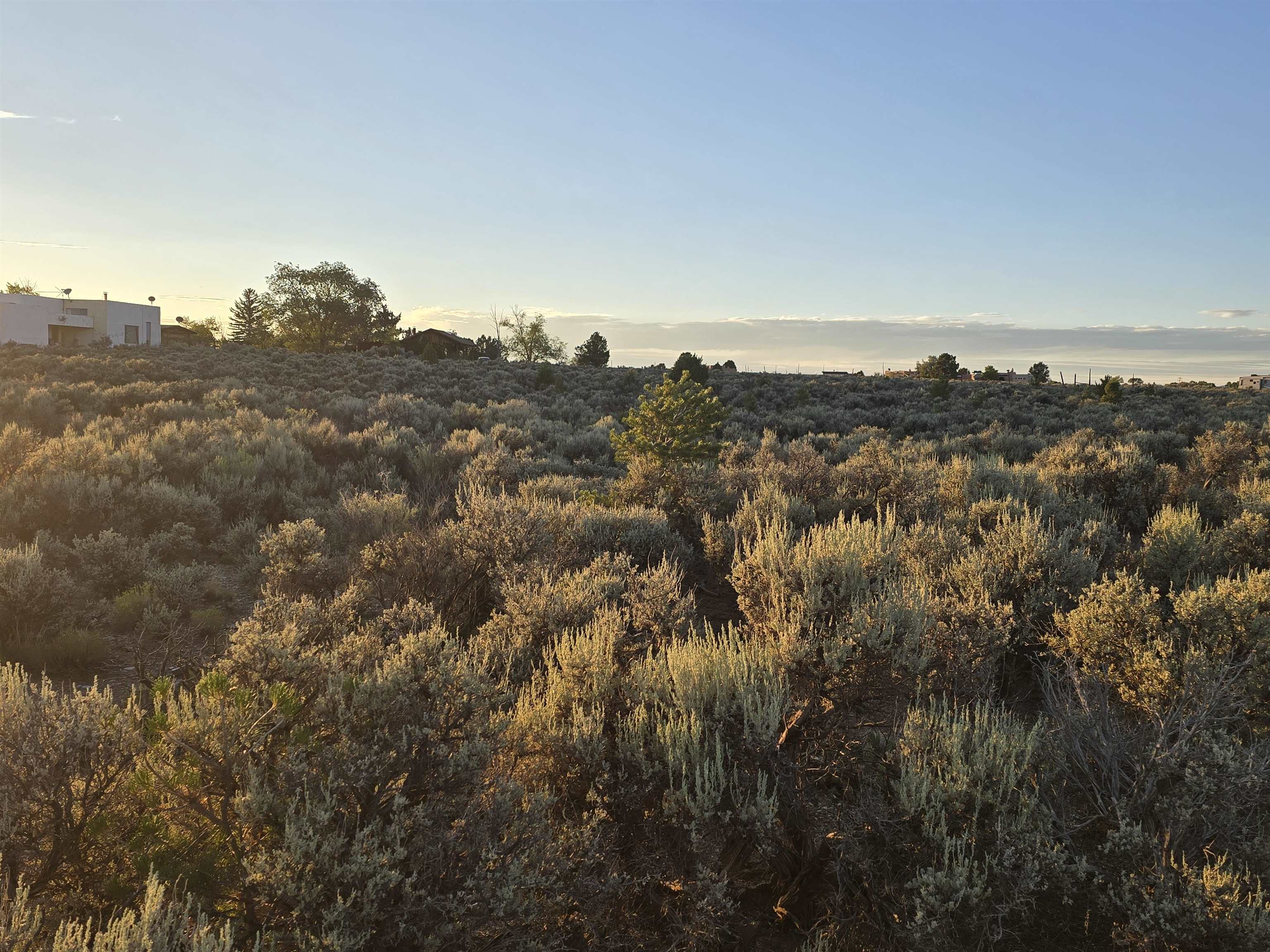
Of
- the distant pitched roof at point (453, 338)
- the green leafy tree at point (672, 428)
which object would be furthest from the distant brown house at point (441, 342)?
the green leafy tree at point (672, 428)

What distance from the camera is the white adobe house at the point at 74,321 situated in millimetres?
47562

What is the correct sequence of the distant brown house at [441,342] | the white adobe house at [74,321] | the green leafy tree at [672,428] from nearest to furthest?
the green leafy tree at [672,428], the white adobe house at [74,321], the distant brown house at [441,342]

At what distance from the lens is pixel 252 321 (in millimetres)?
73188

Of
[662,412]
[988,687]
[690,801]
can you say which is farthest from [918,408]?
[690,801]

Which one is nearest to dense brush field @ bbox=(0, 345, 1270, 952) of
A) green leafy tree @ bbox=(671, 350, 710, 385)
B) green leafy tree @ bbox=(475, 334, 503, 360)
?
green leafy tree @ bbox=(671, 350, 710, 385)

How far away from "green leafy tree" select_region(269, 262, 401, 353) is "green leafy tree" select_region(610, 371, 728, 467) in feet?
188

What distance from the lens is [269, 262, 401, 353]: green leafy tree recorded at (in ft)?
203

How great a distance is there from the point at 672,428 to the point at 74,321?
60561mm

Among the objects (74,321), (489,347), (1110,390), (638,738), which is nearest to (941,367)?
(1110,390)

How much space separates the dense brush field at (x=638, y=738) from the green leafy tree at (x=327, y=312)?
58.3m

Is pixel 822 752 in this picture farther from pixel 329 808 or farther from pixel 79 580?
pixel 79 580

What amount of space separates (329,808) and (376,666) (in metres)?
0.76

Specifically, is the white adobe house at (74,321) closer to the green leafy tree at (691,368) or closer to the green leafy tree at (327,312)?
the green leafy tree at (327,312)

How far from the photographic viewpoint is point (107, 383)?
21125 millimetres
